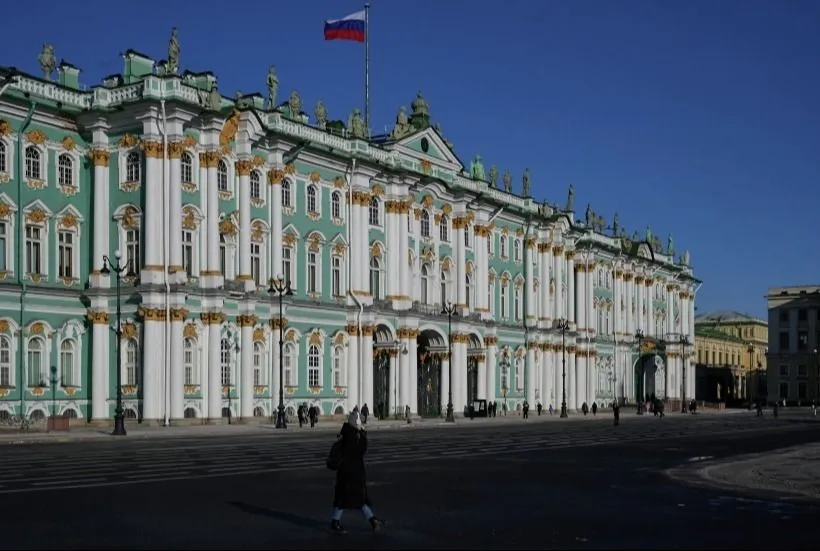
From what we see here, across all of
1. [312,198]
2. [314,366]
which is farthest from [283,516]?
[312,198]

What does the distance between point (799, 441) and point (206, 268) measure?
31224 millimetres

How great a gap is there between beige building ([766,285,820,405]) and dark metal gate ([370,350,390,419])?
108196mm

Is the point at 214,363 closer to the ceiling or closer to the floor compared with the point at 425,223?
closer to the floor

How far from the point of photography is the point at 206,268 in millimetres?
63594

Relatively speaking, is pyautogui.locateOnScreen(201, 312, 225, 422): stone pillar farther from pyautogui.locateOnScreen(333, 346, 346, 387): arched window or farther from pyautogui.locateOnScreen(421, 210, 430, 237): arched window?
pyautogui.locateOnScreen(421, 210, 430, 237): arched window

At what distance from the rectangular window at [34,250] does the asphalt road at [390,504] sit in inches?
848

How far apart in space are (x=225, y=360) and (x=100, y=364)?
7.42 meters

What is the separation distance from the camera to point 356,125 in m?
78.6

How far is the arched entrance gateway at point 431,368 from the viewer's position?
8594cm

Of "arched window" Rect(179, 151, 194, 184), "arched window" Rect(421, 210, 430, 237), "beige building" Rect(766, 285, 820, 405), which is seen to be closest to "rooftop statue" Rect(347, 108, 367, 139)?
"arched window" Rect(421, 210, 430, 237)

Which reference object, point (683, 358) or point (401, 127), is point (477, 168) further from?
point (683, 358)

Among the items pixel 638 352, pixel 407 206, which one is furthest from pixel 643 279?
pixel 407 206

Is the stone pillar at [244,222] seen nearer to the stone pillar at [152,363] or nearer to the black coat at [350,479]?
the stone pillar at [152,363]

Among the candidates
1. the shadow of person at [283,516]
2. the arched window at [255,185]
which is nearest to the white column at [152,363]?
the arched window at [255,185]
